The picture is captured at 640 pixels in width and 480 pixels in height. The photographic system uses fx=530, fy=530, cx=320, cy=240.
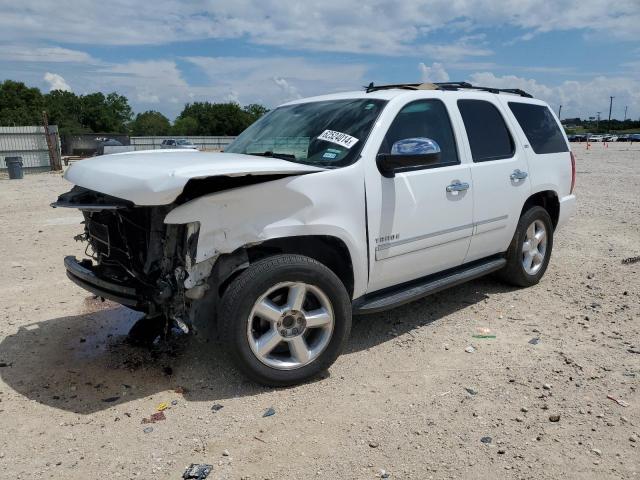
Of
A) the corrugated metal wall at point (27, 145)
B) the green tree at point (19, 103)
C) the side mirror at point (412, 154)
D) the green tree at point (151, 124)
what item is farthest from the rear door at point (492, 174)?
the green tree at point (151, 124)

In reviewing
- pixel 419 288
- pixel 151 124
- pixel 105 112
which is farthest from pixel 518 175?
pixel 151 124

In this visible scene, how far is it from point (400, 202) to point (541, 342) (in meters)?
1.63

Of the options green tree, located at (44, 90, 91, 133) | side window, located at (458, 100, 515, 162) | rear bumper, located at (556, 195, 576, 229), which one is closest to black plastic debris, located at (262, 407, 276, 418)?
side window, located at (458, 100, 515, 162)

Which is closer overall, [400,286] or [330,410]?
[330,410]

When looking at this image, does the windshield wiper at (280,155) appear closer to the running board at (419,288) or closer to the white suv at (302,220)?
the white suv at (302,220)

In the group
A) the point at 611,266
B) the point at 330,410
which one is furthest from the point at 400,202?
the point at 611,266

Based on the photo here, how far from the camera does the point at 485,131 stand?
4746 mm

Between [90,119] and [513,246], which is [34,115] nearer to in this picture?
[90,119]

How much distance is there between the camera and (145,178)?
2934mm

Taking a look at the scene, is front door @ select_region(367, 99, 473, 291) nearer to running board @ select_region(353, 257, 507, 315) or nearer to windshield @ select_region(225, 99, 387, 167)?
running board @ select_region(353, 257, 507, 315)

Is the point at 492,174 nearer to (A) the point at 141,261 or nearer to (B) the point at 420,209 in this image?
(B) the point at 420,209

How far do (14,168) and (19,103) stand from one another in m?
60.0

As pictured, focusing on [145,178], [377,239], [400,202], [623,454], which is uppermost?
[145,178]

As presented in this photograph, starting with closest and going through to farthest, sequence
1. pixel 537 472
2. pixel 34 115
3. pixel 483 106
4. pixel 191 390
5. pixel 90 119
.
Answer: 1. pixel 537 472
2. pixel 191 390
3. pixel 483 106
4. pixel 34 115
5. pixel 90 119
